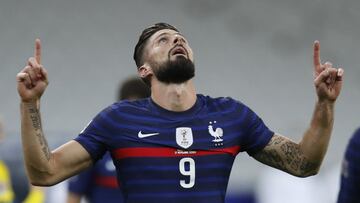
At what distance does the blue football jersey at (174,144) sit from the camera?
14.3 feet

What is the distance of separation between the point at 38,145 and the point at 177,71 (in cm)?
70

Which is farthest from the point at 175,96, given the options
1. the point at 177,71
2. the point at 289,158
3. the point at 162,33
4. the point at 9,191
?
the point at 9,191

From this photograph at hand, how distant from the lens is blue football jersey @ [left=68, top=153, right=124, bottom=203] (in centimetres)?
639

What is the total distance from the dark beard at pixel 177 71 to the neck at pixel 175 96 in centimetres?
3

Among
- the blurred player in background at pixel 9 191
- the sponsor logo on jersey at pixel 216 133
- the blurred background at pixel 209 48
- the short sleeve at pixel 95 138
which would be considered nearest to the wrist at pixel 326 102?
the sponsor logo on jersey at pixel 216 133

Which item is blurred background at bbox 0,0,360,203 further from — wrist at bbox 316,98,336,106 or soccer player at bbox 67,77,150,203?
wrist at bbox 316,98,336,106

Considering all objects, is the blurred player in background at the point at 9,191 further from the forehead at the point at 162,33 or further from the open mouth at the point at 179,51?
the open mouth at the point at 179,51

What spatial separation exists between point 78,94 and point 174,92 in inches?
210

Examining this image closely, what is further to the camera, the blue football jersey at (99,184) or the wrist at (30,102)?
the blue football jersey at (99,184)

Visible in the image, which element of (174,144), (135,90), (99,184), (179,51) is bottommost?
(99,184)

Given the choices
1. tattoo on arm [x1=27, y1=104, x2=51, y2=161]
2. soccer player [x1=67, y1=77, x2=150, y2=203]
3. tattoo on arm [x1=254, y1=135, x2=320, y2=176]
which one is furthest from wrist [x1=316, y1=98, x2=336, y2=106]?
soccer player [x1=67, y1=77, x2=150, y2=203]

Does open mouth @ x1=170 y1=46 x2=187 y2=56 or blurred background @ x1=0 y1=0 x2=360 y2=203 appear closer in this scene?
open mouth @ x1=170 y1=46 x2=187 y2=56

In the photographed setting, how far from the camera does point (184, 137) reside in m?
4.46

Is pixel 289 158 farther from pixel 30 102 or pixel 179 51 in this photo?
pixel 30 102
